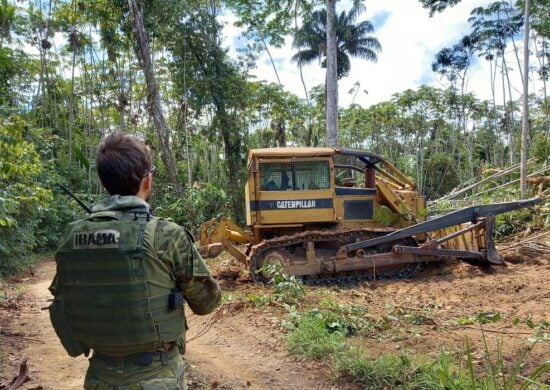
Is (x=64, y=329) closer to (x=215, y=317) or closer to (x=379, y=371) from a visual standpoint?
(x=379, y=371)

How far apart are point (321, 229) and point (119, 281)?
23.0ft

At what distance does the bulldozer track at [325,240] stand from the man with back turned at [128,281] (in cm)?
623

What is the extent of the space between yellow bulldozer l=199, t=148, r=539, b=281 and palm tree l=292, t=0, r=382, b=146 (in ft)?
64.2

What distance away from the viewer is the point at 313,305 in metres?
6.06

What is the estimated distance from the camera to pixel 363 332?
4.98 m

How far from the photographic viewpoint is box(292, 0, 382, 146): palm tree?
90.7ft

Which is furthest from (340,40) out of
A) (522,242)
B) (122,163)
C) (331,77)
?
(122,163)

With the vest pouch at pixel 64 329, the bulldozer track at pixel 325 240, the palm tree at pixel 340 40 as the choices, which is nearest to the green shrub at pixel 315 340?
the vest pouch at pixel 64 329

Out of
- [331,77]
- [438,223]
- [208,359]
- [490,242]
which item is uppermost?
[331,77]

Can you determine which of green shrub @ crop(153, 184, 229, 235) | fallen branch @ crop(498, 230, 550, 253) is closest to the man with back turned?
fallen branch @ crop(498, 230, 550, 253)

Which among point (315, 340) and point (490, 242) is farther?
point (490, 242)

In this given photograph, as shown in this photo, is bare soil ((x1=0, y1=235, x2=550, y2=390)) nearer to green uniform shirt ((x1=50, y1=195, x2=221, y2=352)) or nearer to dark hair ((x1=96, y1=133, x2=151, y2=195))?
green uniform shirt ((x1=50, y1=195, x2=221, y2=352))

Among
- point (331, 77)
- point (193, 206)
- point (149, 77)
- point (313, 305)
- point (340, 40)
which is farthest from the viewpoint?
point (340, 40)

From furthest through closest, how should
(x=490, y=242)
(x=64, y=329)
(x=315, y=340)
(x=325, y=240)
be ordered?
(x=490, y=242)
(x=325, y=240)
(x=315, y=340)
(x=64, y=329)
